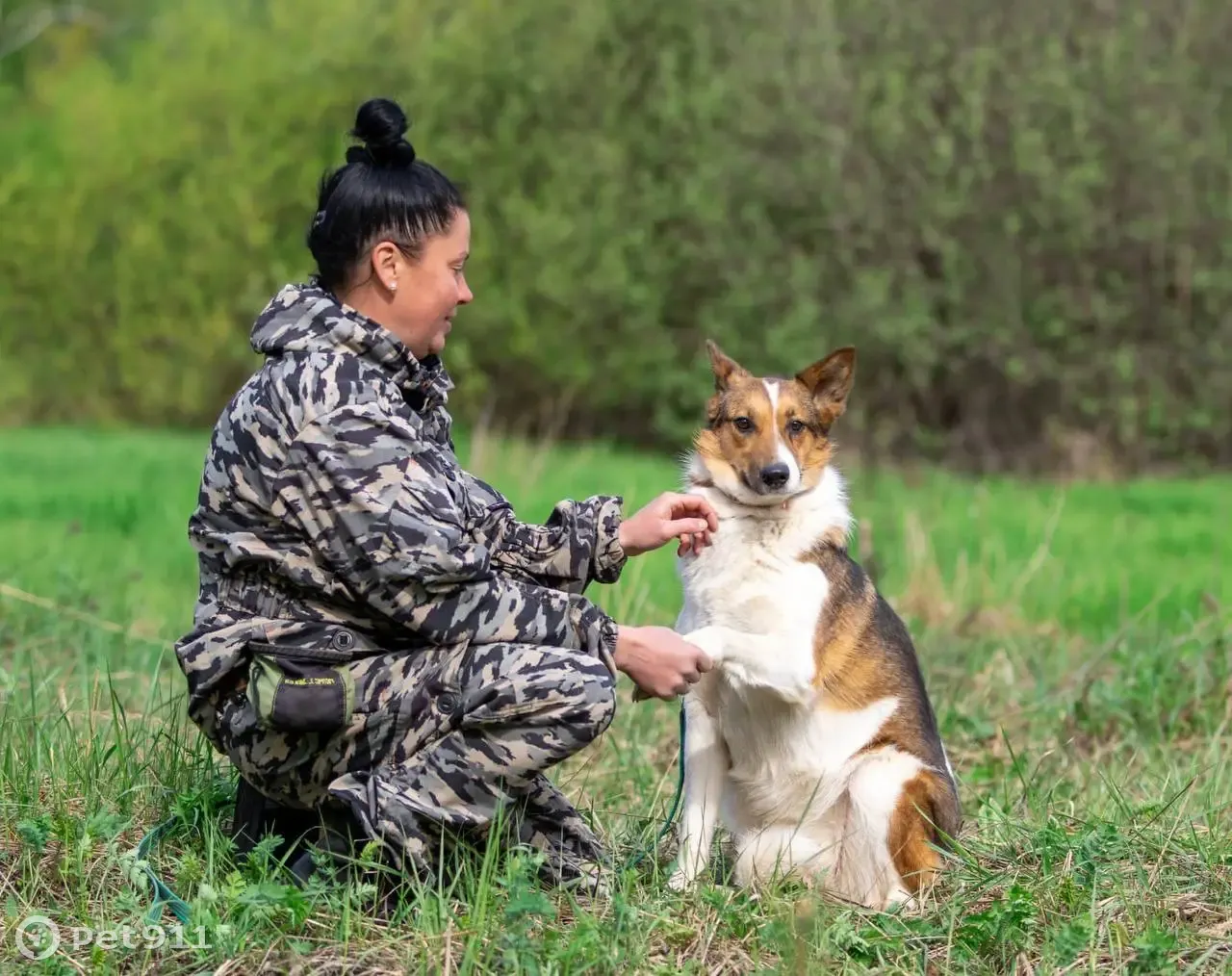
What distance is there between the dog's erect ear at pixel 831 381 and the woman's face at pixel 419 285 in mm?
1214

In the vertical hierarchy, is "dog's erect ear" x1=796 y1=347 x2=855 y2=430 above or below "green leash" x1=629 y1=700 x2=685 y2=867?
above

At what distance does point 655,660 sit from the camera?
137 inches

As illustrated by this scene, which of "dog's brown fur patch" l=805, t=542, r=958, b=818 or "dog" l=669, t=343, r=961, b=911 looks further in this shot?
"dog's brown fur patch" l=805, t=542, r=958, b=818

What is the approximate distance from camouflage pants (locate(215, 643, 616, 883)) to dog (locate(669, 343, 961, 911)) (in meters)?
0.62

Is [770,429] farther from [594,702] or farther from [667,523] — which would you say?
[594,702]

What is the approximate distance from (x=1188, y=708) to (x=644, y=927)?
→ 333cm

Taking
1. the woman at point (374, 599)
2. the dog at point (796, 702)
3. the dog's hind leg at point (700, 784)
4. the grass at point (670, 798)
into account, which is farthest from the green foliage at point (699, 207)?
the woman at point (374, 599)

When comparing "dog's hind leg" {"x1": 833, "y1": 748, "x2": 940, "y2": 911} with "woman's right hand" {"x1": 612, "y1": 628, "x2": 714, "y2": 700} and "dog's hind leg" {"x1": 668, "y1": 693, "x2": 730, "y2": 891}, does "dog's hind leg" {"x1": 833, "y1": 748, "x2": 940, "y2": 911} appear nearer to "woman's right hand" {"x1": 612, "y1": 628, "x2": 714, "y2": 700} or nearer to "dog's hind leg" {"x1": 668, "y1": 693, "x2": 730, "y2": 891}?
"dog's hind leg" {"x1": 668, "y1": 693, "x2": 730, "y2": 891}

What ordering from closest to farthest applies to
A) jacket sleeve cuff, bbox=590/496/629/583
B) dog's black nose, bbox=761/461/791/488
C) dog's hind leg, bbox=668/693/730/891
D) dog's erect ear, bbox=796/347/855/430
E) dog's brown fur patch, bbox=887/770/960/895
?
jacket sleeve cuff, bbox=590/496/629/583, dog's brown fur patch, bbox=887/770/960/895, dog's hind leg, bbox=668/693/730/891, dog's black nose, bbox=761/461/791/488, dog's erect ear, bbox=796/347/855/430

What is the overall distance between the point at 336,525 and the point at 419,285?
25.8 inches

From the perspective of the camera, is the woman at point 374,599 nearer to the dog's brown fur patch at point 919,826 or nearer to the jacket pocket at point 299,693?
the jacket pocket at point 299,693

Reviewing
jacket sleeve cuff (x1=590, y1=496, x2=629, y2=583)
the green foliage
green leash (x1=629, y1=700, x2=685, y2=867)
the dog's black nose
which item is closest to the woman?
jacket sleeve cuff (x1=590, y1=496, x2=629, y2=583)

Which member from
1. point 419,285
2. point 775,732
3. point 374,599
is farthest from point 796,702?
point 419,285

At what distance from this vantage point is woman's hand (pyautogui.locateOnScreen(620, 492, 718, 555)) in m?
3.72
